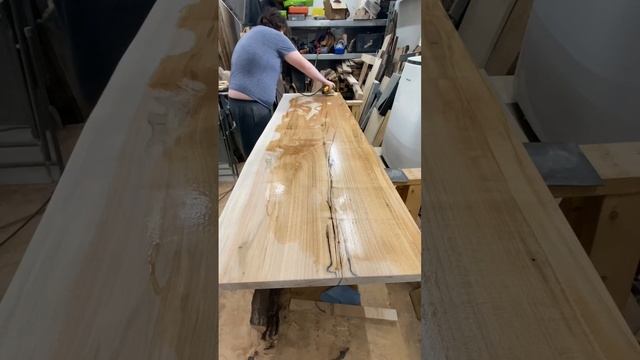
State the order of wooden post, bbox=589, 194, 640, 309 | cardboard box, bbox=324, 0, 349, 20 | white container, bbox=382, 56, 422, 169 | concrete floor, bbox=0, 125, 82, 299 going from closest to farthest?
wooden post, bbox=589, 194, 640, 309 → concrete floor, bbox=0, 125, 82, 299 → white container, bbox=382, 56, 422, 169 → cardboard box, bbox=324, 0, 349, 20

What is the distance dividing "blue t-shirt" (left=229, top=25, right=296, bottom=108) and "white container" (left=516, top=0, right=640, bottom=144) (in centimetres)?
164

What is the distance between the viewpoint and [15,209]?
5.62 ft

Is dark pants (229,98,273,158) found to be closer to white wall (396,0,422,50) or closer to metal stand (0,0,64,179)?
metal stand (0,0,64,179)

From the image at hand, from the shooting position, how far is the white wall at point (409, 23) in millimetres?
3051

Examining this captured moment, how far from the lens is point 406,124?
7.13 feet

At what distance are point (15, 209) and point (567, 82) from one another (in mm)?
2337

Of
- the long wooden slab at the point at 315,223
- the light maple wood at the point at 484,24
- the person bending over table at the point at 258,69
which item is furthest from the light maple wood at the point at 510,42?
the person bending over table at the point at 258,69

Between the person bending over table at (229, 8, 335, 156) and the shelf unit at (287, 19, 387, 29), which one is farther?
the shelf unit at (287, 19, 387, 29)

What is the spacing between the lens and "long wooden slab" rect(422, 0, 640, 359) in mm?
268

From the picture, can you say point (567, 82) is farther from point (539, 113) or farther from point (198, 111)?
point (198, 111)

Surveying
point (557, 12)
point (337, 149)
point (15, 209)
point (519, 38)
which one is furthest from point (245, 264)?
point (15, 209)

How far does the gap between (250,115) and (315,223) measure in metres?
1.71

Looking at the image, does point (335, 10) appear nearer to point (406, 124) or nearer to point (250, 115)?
point (250, 115)

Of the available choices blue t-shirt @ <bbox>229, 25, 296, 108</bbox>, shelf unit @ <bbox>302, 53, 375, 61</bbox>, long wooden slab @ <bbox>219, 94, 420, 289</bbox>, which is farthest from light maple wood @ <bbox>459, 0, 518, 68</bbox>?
shelf unit @ <bbox>302, 53, 375, 61</bbox>
